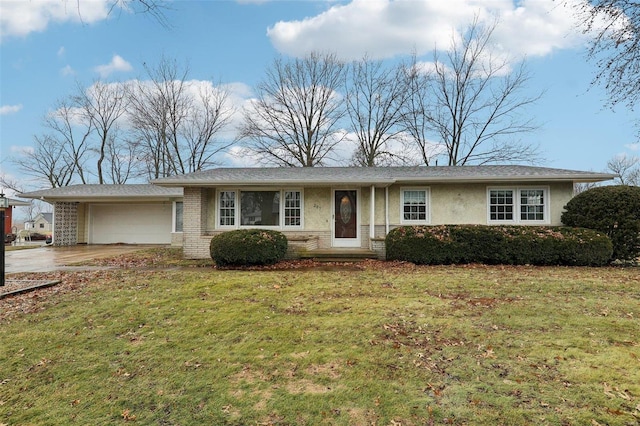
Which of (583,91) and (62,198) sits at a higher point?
(583,91)

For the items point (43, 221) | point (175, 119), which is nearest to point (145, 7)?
point (175, 119)

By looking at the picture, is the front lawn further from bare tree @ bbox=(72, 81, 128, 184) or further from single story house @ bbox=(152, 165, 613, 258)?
bare tree @ bbox=(72, 81, 128, 184)

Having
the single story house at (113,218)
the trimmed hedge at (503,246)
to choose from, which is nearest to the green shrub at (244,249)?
the trimmed hedge at (503,246)

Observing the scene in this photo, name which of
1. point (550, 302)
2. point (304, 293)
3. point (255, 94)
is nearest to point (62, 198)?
point (255, 94)

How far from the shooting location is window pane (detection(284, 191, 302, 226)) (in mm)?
12555

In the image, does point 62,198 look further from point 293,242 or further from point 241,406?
point 241,406

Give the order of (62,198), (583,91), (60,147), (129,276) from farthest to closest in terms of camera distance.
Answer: (60,147), (62,198), (129,276), (583,91)

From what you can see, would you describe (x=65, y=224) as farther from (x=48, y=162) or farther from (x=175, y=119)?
(x=48, y=162)

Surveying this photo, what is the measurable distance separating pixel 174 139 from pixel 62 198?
11605mm

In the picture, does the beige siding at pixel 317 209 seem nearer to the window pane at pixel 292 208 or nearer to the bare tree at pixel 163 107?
the window pane at pixel 292 208

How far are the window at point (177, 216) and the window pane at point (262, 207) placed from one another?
5.97 metres

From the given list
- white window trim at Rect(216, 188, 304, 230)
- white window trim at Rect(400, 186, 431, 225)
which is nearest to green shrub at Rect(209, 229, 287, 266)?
white window trim at Rect(216, 188, 304, 230)

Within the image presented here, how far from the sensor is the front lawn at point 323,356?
113 inches

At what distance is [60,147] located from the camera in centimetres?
3186
